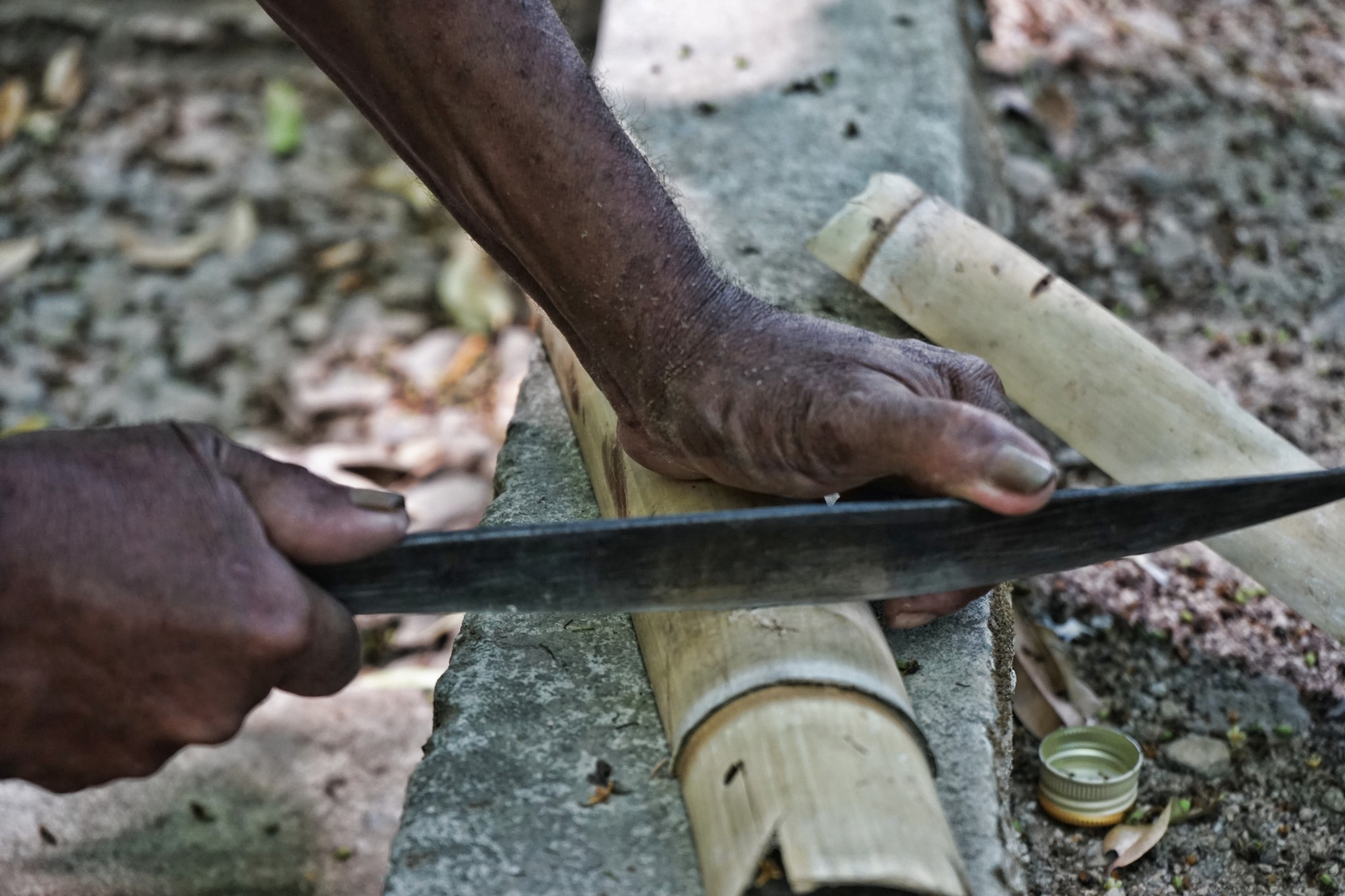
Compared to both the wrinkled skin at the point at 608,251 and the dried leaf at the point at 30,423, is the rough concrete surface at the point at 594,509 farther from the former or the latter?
the dried leaf at the point at 30,423

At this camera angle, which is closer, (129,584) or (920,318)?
(129,584)

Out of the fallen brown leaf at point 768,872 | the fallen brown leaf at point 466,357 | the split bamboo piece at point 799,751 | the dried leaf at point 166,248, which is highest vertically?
the split bamboo piece at point 799,751

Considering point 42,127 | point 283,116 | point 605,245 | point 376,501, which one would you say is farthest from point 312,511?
point 42,127

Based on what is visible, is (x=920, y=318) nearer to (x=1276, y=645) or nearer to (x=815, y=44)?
(x=1276, y=645)

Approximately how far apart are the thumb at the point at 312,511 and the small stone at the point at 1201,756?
45.6 inches

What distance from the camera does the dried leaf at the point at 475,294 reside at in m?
3.39

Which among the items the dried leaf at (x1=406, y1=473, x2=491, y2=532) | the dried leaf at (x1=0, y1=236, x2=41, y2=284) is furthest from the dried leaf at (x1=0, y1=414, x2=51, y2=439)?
the dried leaf at (x1=406, y1=473, x2=491, y2=532)

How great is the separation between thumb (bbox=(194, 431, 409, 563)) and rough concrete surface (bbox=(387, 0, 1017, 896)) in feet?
0.93

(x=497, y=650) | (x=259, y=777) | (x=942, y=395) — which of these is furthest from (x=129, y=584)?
(x=259, y=777)

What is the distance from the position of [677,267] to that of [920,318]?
57 cm

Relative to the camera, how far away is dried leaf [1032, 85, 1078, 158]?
3.20m

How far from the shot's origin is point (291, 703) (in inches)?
92.4

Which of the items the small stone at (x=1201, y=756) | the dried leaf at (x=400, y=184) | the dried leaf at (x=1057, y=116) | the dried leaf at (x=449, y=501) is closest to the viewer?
the small stone at (x=1201, y=756)

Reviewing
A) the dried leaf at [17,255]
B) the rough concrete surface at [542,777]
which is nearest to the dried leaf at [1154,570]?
the rough concrete surface at [542,777]
